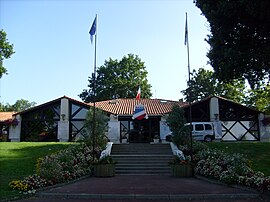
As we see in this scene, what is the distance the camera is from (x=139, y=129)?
28.6 m

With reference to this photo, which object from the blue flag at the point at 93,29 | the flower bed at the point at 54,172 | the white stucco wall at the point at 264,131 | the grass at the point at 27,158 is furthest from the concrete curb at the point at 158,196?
the white stucco wall at the point at 264,131

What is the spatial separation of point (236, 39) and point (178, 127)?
6975 mm

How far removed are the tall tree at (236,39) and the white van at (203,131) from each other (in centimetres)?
1074

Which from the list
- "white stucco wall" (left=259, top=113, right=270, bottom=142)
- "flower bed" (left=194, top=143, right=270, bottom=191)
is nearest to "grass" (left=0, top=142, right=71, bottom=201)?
"flower bed" (left=194, top=143, right=270, bottom=191)

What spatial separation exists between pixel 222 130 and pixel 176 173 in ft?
52.3

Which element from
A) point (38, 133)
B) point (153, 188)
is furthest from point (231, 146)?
point (38, 133)

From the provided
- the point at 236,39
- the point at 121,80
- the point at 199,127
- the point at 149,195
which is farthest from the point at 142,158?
the point at 121,80

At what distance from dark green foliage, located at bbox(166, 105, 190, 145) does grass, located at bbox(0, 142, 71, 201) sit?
736 centimetres

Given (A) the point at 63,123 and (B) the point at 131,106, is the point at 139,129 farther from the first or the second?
(A) the point at 63,123

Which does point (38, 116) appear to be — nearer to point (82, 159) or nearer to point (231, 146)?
point (82, 159)

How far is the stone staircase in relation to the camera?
15.5 meters

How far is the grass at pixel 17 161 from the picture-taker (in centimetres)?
978

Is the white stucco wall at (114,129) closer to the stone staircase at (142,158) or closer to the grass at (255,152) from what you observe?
the stone staircase at (142,158)

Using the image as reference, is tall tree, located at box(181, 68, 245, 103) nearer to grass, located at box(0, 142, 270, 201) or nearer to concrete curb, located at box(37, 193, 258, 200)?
grass, located at box(0, 142, 270, 201)
